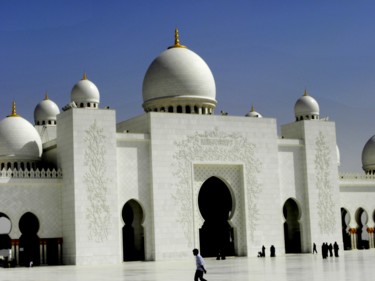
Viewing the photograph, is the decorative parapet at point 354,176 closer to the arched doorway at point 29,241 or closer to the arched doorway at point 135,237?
the arched doorway at point 135,237

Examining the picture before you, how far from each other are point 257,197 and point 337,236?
4.41 meters

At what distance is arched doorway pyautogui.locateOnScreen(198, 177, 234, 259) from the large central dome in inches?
130

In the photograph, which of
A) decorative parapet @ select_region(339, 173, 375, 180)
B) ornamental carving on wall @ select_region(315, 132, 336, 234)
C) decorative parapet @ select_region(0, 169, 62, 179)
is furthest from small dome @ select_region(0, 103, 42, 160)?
decorative parapet @ select_region(339, 173, 375, 180)

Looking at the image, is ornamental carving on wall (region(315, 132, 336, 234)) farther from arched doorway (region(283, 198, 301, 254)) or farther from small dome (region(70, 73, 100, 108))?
small dome (region(70, 73, 100, 108))

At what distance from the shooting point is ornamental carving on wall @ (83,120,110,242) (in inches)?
973

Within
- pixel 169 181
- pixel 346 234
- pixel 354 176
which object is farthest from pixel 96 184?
pixel 346 234

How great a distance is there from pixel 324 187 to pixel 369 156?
9223mm

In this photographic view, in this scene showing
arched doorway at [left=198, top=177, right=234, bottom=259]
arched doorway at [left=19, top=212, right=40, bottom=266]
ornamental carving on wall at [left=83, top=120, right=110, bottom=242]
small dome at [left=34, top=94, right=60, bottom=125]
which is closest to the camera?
ornamental carving on wall at [left=83, top=120, right=110, bottom=242]

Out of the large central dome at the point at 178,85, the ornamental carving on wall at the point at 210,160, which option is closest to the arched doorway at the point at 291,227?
the ornamental carving on wall at the point at 210,160

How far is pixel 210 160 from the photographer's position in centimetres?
2725

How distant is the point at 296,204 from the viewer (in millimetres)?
30125

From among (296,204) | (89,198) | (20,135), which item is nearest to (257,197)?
(296,204)

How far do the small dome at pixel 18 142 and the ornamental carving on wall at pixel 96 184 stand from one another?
12.7 feet

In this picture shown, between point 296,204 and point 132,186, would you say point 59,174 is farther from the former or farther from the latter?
point 296,204
